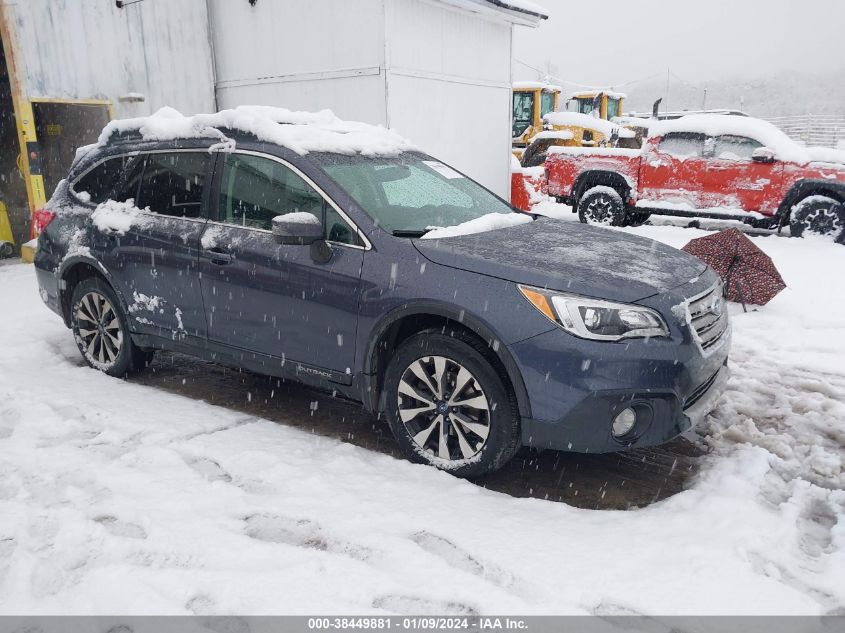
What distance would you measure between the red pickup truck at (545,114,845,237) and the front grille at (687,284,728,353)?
7803mm

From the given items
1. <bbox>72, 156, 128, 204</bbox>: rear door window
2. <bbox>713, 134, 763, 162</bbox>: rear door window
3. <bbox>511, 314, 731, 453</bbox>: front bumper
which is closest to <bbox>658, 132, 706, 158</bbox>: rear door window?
<bbox>713, 134, 763, 162</bbox>: rear door window

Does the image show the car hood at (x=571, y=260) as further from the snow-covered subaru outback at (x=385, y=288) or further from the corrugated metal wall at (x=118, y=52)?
the corrugated metal wall at (x=118, y=52)

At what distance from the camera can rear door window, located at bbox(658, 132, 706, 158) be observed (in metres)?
11.2

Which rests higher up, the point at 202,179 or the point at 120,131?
the point at 120,131

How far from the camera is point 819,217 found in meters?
10.1

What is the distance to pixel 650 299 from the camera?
3164 mm

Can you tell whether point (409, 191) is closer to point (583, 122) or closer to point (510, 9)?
point (510, 9)

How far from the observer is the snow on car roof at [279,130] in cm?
409

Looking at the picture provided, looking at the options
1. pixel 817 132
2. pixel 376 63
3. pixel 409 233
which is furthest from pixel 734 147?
pixel 817 132

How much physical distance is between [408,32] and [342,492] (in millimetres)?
8243

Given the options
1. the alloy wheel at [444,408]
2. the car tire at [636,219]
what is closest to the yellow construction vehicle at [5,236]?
the alloy wheel at [444,408]

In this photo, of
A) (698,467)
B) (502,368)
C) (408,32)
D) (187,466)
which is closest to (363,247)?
(502,368)

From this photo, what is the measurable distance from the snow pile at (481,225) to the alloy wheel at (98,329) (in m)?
2.56

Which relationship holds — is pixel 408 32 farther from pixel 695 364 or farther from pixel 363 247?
pixel 695 364
